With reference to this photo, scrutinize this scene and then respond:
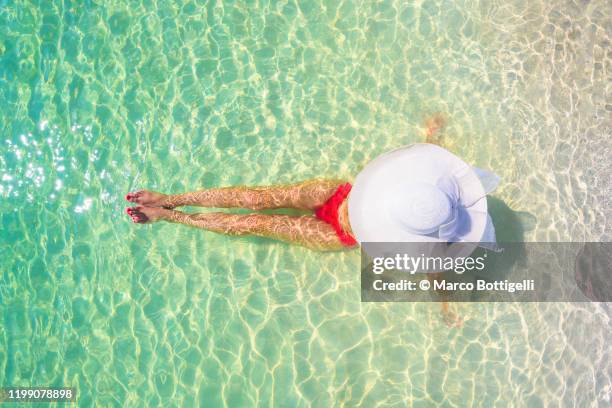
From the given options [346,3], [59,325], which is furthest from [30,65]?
[346,3]

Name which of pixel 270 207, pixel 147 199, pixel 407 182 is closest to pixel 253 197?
pixel 270 207

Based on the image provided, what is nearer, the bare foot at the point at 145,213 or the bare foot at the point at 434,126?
the bare foot at the point at 145,213

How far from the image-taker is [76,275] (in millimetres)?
5285

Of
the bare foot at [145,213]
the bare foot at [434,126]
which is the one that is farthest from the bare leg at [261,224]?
the bare foot at [434,126]

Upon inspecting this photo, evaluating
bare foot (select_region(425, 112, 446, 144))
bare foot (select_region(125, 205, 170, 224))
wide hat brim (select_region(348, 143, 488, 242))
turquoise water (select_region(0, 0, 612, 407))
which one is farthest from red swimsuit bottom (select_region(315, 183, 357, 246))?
bare foot (select_region(125, 205, 170, 224))

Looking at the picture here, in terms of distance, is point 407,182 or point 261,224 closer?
point 407,182

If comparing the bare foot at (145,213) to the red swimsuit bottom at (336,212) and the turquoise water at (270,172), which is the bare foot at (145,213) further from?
the red swimsuit bottom at (336,212)

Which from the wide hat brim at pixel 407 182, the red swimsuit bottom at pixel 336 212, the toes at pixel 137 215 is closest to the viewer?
the wide hat brim at pixel 407 182

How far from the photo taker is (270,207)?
4711mm

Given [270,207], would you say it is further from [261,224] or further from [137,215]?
[137,215]

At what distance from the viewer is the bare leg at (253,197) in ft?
14.7

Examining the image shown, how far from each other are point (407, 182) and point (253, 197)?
1954mm

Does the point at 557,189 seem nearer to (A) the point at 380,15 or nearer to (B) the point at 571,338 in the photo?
(B) the point at 571,338

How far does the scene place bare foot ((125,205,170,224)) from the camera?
16.2 ft
